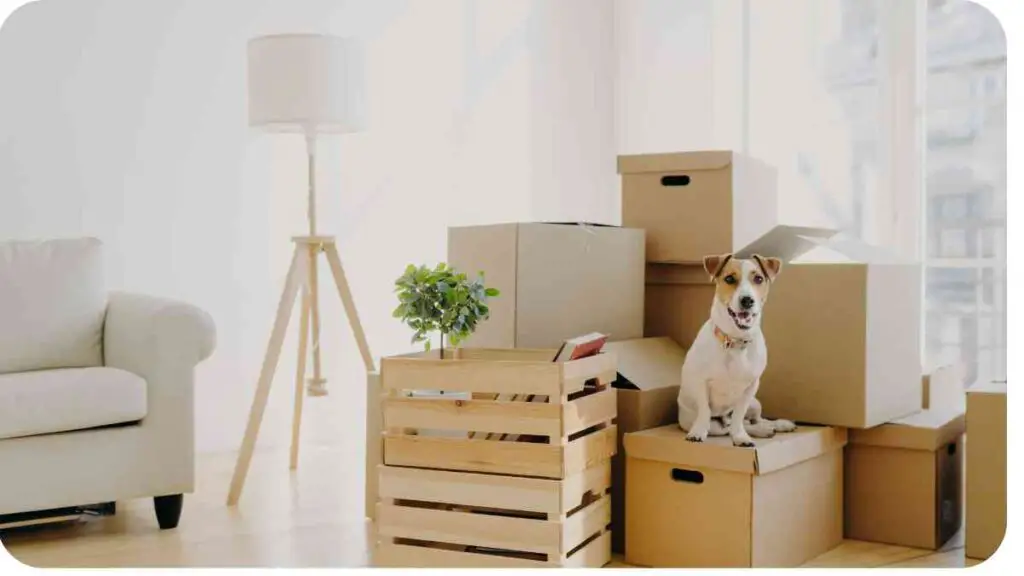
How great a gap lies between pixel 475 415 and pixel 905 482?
1.08 m

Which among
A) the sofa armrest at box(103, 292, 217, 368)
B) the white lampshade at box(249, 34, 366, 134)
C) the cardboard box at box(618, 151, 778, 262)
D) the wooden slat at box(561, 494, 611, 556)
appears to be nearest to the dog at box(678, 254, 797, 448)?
the wooden slat at box(561, 494, 611, 556)

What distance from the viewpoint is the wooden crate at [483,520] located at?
2.13 metres

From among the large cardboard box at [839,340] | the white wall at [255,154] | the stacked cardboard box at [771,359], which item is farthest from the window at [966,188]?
the white wall at [255,154]

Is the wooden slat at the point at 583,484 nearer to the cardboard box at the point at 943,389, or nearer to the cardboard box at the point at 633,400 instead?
the cardboard box at the point at 633,400

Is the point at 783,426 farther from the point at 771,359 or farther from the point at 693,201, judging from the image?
the point at 693,201

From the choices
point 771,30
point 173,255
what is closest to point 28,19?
point 173,255

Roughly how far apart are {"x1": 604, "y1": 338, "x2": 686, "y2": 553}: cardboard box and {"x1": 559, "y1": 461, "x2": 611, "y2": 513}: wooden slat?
0.11m

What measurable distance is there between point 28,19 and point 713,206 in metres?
2.30

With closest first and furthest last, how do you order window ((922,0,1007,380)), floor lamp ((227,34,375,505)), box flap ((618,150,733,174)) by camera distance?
box flap ((618,150,733,174)), floor lamp ((227,34,375,505)), window ((922,0,1007,380))

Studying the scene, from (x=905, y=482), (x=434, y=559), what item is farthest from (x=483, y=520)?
(x=905, y=482)

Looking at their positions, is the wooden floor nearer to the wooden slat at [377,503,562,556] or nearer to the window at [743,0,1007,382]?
the wooden slat at [377,503,562,556]

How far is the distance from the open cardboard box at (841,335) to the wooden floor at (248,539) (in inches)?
13.1

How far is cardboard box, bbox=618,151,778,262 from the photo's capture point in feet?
8.95

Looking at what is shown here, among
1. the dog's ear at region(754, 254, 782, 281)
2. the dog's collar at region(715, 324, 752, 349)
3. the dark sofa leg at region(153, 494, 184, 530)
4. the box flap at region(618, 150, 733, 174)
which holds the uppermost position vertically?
the box flap at region(618, 150, 733, 174)
